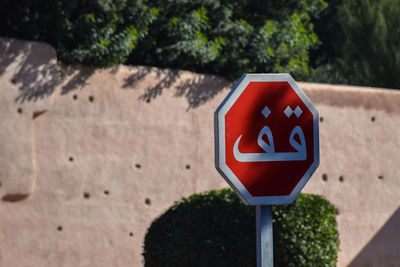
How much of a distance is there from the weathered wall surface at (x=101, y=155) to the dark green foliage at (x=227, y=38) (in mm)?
326

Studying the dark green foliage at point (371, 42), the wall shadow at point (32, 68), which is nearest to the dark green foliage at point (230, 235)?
the wall shadow at point (32, 68)

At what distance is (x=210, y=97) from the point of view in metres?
9.73

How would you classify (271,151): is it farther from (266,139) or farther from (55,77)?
(55,77)

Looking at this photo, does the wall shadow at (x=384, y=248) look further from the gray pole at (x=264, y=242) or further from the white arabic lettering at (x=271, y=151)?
the gray pole at (x=264, y=242)

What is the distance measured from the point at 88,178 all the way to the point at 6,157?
3.41ft

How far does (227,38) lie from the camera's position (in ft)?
33.1

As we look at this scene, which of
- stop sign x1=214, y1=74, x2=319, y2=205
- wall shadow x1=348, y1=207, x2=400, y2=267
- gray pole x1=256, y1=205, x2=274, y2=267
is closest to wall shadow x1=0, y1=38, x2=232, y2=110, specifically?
wall shadow x1=348, y1=207, x2=400, y2=267

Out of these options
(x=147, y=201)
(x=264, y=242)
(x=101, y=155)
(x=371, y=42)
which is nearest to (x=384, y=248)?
(x=147, y=201)

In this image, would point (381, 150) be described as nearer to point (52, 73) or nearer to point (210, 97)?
point (210, 97)

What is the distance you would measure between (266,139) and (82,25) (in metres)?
6.55

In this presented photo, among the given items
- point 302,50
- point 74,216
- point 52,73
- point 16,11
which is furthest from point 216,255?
point 302,50

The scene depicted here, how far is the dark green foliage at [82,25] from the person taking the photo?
883 cm

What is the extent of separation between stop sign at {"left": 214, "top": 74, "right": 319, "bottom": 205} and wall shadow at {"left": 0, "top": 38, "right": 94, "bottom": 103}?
6.22m

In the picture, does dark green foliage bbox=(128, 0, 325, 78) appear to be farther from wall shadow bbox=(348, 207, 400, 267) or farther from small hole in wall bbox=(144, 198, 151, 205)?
wall shadow bbox=(348, 207, 400, 267)
